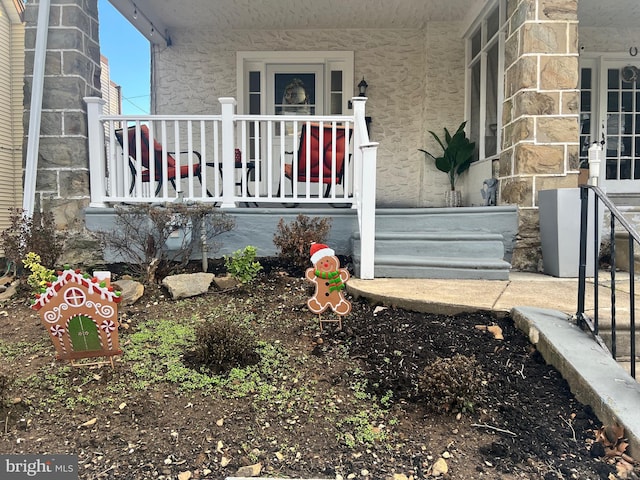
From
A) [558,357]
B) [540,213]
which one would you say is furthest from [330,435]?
[540,213]

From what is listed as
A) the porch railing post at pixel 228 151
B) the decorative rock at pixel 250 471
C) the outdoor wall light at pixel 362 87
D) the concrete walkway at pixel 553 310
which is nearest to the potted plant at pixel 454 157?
the outdoor wall light at pixel 362 87

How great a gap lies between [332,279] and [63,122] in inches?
123

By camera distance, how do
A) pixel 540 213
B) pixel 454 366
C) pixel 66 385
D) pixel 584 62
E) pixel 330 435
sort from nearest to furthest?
pixel 330 435, pixel 454 366, pixel 66 385, pixel 540 213, pixel 584 62

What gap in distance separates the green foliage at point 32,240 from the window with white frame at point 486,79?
440 centimetres

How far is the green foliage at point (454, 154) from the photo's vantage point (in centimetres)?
565

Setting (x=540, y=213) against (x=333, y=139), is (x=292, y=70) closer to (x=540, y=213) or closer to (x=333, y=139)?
(x=333, y=139)

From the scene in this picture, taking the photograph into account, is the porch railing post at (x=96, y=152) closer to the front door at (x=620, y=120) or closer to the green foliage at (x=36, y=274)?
the green foliage at (x=36, y=274)

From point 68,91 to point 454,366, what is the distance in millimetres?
4061

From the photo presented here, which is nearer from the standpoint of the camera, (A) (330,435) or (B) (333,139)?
(A) (330,435)

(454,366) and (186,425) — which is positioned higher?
(454,366)

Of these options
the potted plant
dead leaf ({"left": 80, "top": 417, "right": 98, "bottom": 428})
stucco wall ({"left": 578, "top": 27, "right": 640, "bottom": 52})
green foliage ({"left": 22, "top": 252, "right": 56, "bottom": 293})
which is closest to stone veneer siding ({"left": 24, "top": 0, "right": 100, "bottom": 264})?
green foliage ({"left": 22, "top": 252, "right": 56, "bottom": 293})

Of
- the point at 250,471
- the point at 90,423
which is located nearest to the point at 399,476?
the point at 250,471

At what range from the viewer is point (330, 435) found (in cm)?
177

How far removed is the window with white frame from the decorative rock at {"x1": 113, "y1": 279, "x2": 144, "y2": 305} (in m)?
3.80
